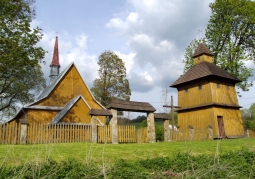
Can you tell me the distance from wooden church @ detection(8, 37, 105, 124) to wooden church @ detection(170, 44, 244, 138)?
387 inches

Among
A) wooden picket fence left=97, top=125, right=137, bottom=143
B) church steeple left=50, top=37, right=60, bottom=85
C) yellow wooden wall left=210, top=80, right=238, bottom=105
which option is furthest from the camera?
church steeple left=50, top=37, right=60, bottom=85


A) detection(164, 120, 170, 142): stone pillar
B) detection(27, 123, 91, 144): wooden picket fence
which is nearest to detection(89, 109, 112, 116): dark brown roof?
detection(27, 123, 91, 144): wooden picket fence

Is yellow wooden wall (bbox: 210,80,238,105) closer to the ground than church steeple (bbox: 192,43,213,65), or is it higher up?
closer to the ground

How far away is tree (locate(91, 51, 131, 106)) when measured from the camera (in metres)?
37.1

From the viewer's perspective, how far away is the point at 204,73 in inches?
992

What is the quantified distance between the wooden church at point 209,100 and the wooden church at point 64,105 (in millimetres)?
9820

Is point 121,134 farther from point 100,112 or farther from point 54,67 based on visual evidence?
point 54,67

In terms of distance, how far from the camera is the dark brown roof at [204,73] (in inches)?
984

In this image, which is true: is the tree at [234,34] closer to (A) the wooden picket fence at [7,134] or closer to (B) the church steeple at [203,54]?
(B) the church steeple at [203,54]

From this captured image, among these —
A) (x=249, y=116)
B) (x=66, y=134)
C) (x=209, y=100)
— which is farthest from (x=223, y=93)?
(x=249, y=116)

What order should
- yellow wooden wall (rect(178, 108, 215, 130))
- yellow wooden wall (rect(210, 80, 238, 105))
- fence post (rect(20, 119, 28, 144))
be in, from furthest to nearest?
yellow wooden wall (rect(210, 80, 238, 105))
yellow wooden wall (rect(178, 108, 215, 130))
fence post (rect(20, 119, 28, 144))

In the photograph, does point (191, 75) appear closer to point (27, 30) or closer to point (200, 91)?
point (200, 91)

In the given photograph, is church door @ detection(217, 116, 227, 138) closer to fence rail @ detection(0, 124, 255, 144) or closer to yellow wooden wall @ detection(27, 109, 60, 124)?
fence rail @ detection(0, 124, 255, 144)

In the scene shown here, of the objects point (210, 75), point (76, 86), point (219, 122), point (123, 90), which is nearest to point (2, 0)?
point (76, 86)
